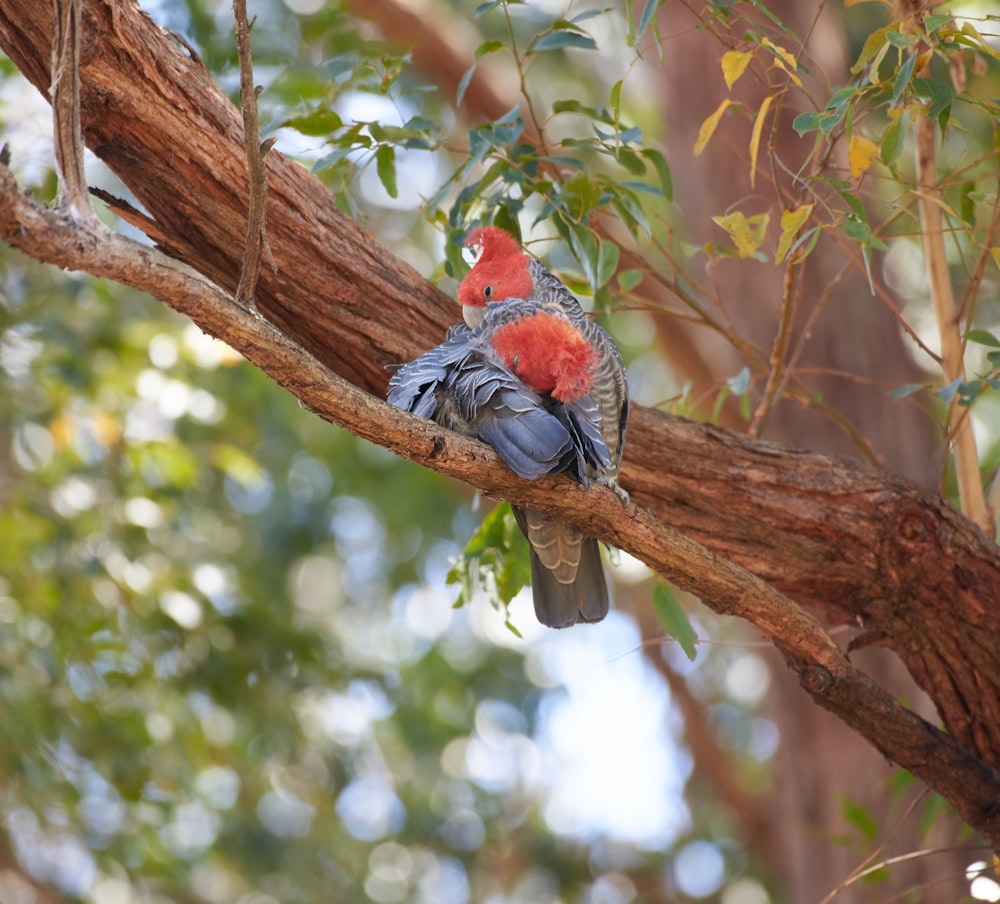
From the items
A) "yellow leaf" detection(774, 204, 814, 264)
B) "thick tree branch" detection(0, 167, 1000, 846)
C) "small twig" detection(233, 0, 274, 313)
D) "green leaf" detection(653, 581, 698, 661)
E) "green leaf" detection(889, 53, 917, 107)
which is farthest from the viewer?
"green leaf" detection(653, 581, 698, 661)

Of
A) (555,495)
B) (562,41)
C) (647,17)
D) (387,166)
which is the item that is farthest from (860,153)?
(387,166)

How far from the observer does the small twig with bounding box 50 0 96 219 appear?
67.2 inches

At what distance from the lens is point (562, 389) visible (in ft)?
8.13

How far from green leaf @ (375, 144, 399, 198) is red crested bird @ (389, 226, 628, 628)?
40 cm

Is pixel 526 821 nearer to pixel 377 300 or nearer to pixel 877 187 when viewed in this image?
pixel 877 187

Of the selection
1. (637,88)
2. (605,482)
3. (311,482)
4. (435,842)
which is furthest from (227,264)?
(637,88)

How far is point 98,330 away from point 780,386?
3136mm

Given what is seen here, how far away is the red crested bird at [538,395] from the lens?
228cm

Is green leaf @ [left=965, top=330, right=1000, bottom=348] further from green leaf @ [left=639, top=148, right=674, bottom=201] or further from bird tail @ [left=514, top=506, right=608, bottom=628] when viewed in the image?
bird tail @ [left=514, top=506, right=608, bottom=628]

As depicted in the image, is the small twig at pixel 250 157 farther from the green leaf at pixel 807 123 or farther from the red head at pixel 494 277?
the green leaf at pixel 807 123

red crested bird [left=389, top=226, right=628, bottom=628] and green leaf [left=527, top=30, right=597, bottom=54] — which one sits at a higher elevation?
green leaf [left=527, top=30, right=597, bottom=54]

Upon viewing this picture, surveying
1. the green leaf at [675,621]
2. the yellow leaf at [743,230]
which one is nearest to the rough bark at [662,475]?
the green leaf at [675,621]

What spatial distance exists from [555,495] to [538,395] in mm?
296

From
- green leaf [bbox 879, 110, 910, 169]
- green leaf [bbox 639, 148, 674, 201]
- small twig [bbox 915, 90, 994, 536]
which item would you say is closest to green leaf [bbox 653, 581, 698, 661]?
small twig [bbox 915, 90, 994, 536]
